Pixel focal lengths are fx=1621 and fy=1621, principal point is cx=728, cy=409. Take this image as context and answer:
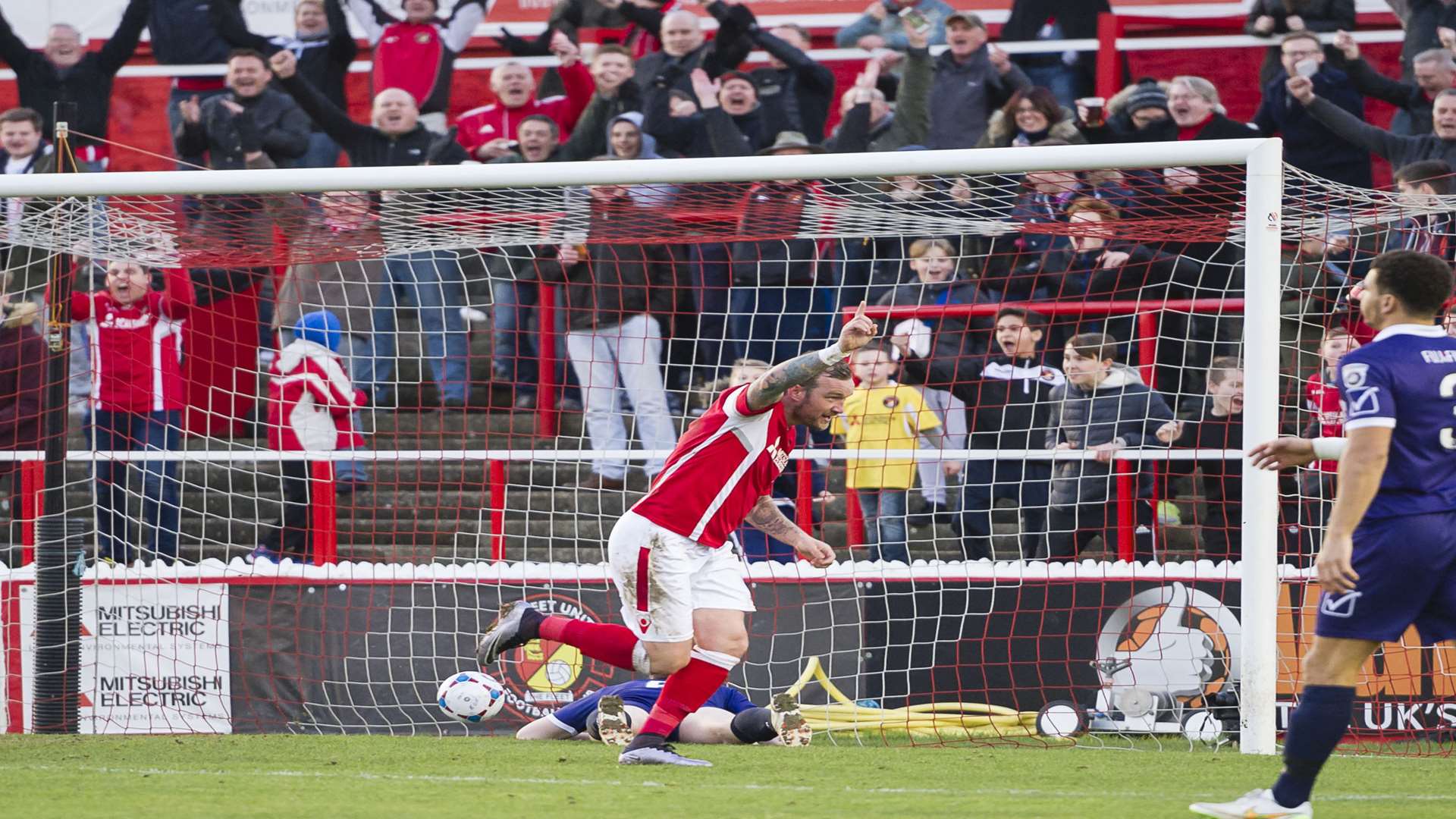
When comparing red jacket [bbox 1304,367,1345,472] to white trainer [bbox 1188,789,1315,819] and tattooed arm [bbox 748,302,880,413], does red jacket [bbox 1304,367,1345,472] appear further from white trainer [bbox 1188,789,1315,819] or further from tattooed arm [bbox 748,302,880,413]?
white trainer [bbox 1188,789,1315,819]

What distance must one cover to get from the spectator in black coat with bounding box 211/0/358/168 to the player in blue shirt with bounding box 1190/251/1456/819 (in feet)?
29.2

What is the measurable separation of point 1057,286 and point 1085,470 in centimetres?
153

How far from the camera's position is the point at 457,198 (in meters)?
7.90

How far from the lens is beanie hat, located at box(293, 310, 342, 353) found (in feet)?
31.8

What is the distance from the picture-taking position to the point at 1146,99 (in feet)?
34.0

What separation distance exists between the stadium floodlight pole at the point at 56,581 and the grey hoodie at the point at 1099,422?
16.9 feet

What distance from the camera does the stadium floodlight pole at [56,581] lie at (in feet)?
26.7

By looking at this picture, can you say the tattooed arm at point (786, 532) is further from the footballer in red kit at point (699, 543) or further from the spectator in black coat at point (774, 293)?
the spectator in black coat at point (774, 293)

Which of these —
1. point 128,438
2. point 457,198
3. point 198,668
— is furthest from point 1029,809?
point 128,438

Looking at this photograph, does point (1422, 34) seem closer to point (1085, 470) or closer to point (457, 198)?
point (1085, 470)

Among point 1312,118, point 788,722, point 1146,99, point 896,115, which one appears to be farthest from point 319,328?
point 1312,118

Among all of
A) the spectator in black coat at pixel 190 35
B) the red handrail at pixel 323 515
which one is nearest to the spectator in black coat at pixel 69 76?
the spectator in black coat at pixel 190 35

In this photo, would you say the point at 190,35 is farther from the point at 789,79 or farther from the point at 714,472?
the point at 714,472

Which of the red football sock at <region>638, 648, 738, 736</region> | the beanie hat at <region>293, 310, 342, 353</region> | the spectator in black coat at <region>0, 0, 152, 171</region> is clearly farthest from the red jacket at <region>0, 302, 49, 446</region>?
the red football sock at <region>638, 648, 738, 736</region>
